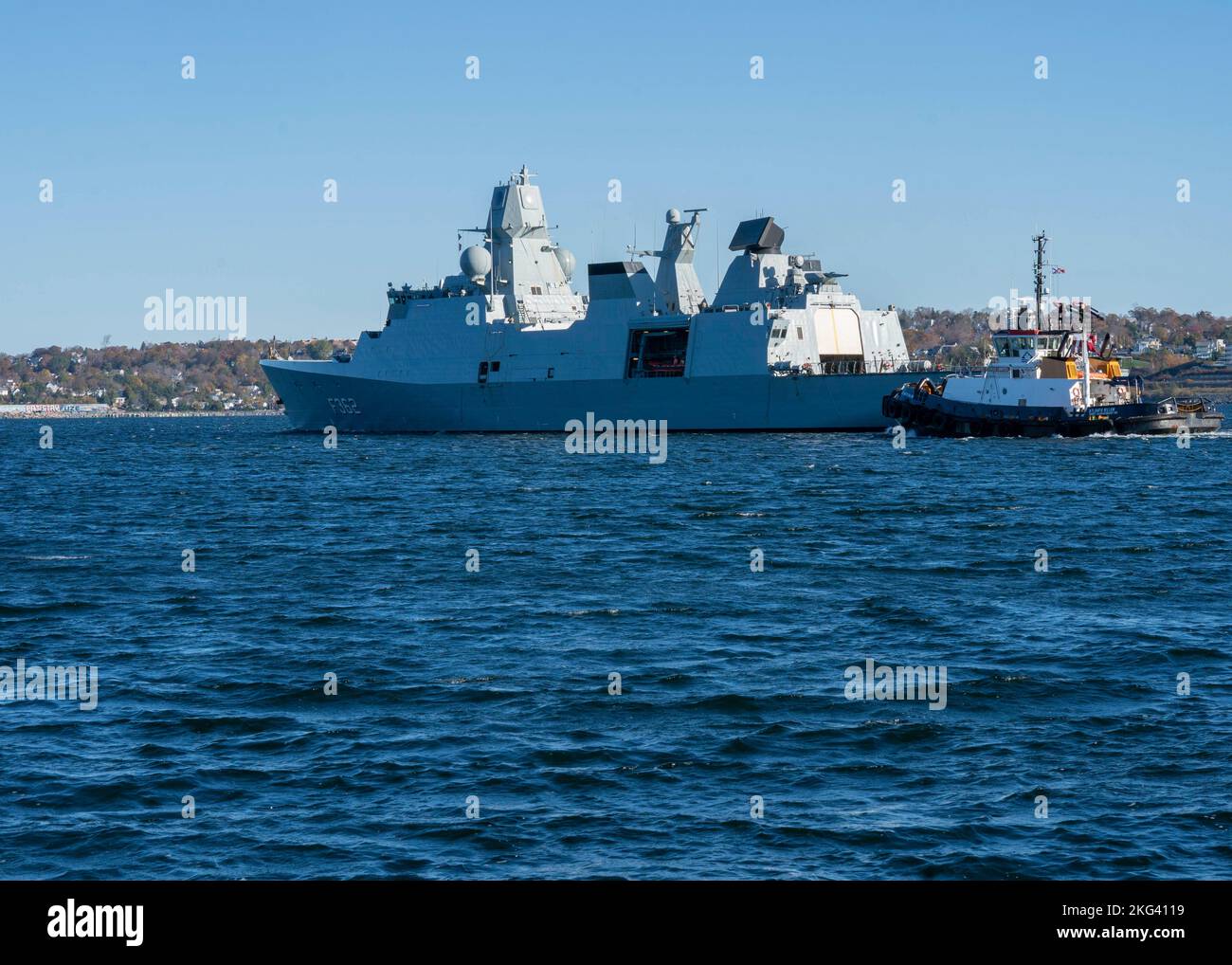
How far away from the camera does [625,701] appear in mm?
14266

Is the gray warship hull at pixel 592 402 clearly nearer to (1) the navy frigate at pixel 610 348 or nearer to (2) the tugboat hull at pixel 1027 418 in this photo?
(1) the navy frigate at pixel 610 348

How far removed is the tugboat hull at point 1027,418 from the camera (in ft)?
198

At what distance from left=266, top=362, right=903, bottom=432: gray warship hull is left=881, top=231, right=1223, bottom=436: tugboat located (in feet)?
12.3

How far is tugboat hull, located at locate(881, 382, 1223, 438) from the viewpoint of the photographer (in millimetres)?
60469

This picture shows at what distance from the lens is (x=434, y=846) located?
9.98m

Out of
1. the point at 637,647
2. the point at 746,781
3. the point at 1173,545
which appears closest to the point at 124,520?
the point at 637,647

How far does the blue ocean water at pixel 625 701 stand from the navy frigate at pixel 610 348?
3524 centimetres
